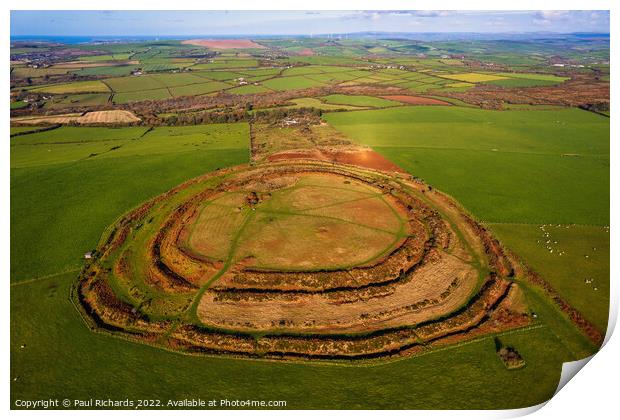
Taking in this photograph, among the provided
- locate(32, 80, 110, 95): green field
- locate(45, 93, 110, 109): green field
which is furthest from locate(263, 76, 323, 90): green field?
locate(32, 80, 110, 95): green field

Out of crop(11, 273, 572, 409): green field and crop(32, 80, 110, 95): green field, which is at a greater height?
crop(32, 80, 110, 95): green field

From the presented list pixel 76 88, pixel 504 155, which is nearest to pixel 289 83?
pixel 76 88

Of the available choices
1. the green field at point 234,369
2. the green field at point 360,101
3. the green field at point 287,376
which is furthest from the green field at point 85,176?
the green field at point 360,101

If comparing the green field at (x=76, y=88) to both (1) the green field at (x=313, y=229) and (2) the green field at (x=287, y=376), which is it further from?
(2) the green field at (x=287, y=376)

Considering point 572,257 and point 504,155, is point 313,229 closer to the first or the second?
point 572,257

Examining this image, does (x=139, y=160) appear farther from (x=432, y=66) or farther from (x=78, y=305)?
(x=432, y=66)

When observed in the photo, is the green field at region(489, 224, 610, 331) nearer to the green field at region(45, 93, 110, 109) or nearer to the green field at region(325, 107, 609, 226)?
the green field at region(325, 107, 609, 226)

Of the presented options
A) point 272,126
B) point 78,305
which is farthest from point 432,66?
point 78,305
